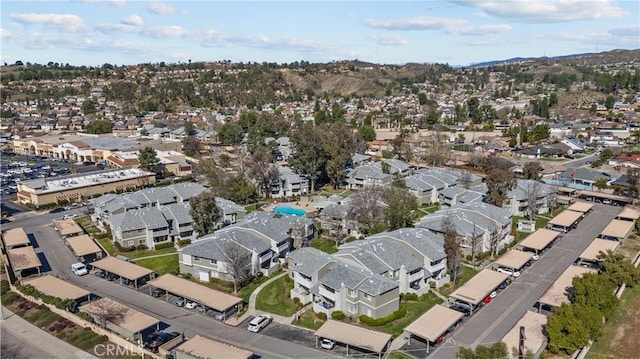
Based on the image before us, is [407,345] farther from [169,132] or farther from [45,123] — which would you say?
[45,123]

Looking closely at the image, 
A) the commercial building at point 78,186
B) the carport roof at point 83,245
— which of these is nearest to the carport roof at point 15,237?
the carport roof at point 83,245

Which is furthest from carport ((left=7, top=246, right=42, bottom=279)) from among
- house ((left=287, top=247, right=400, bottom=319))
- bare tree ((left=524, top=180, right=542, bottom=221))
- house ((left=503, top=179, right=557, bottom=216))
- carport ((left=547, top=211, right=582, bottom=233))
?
carport ((left=547, top=211, right=582, bottom=233))

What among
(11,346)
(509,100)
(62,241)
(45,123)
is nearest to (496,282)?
(11,346)

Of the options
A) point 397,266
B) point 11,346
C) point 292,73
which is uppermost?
point 292,73

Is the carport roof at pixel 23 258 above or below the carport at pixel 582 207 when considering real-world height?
A: below

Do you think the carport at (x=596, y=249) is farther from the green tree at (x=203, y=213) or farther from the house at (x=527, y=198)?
the green tree at (x=203, y=213)

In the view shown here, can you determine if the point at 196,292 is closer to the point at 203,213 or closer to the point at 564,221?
the point at 203,213
